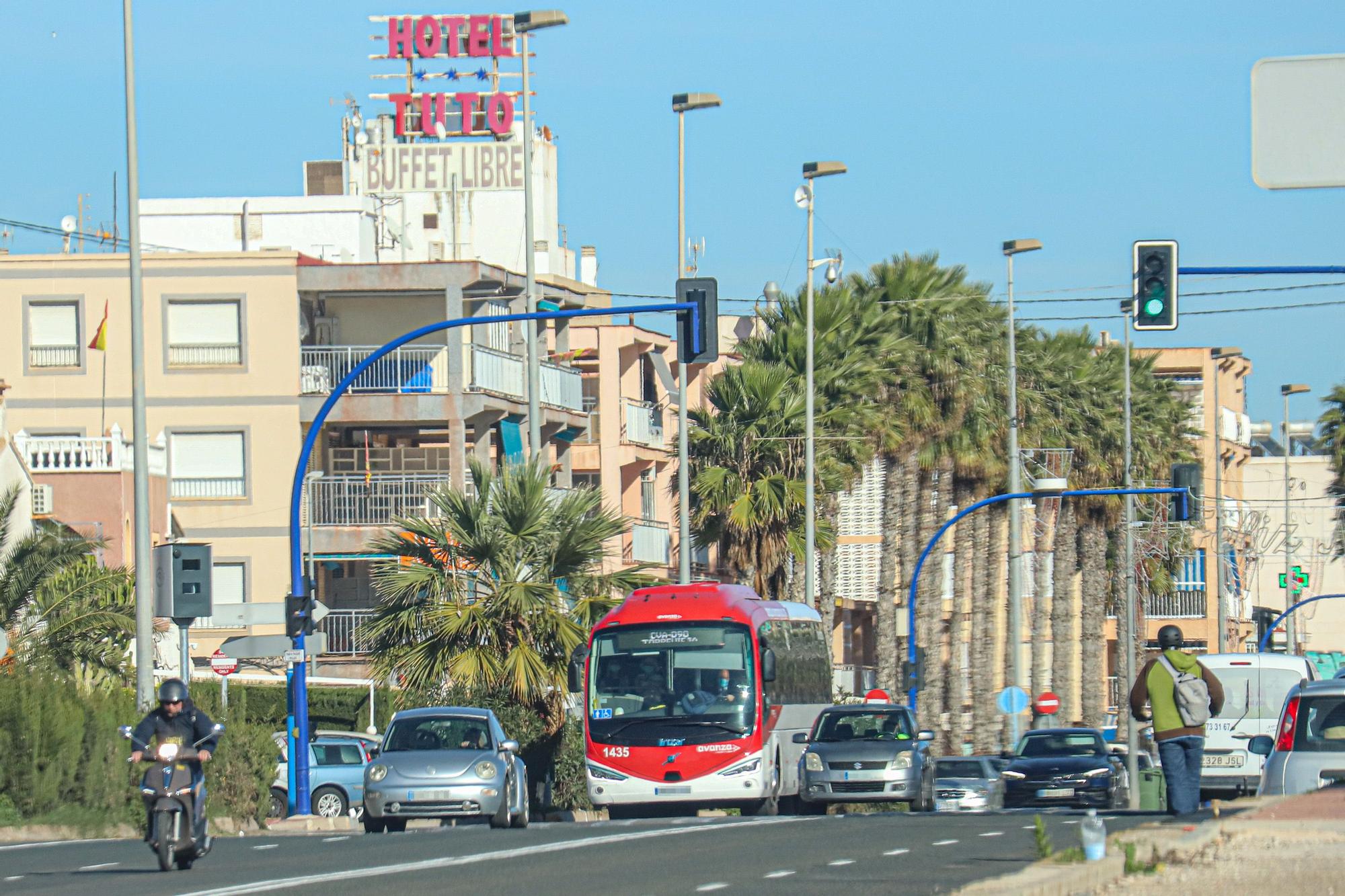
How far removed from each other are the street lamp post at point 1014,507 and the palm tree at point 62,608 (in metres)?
25.3

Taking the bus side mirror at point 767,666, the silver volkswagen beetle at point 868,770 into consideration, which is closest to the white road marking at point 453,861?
the silver volkswagen beetle at point 868,770

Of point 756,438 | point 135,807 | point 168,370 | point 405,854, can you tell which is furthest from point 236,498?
point 405,854

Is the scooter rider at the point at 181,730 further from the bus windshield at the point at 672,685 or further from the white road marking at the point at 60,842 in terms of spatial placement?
the bus windshield at the point at 672,685

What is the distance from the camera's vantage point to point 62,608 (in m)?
30.6

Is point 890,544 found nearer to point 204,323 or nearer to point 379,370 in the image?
point 379,370

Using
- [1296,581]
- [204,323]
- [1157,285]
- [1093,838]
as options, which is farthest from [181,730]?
[1296,581]

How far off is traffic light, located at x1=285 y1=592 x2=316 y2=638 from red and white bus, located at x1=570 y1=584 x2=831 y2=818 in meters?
3.63

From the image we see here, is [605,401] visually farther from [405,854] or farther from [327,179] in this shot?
[405,854]

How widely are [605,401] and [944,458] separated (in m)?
11.6

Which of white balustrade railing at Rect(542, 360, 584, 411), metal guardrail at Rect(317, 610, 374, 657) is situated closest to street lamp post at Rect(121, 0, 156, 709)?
metal guardrail at Rect(317, 610, 374, 657)

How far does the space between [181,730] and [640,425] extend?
45.7m

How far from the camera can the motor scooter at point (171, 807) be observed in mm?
15641

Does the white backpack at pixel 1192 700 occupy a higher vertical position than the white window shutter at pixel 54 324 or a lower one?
lower

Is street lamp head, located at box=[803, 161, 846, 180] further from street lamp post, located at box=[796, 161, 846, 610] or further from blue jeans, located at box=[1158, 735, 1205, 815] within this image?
blue jeans, located at box=[1158, 735, 1205, 815]
